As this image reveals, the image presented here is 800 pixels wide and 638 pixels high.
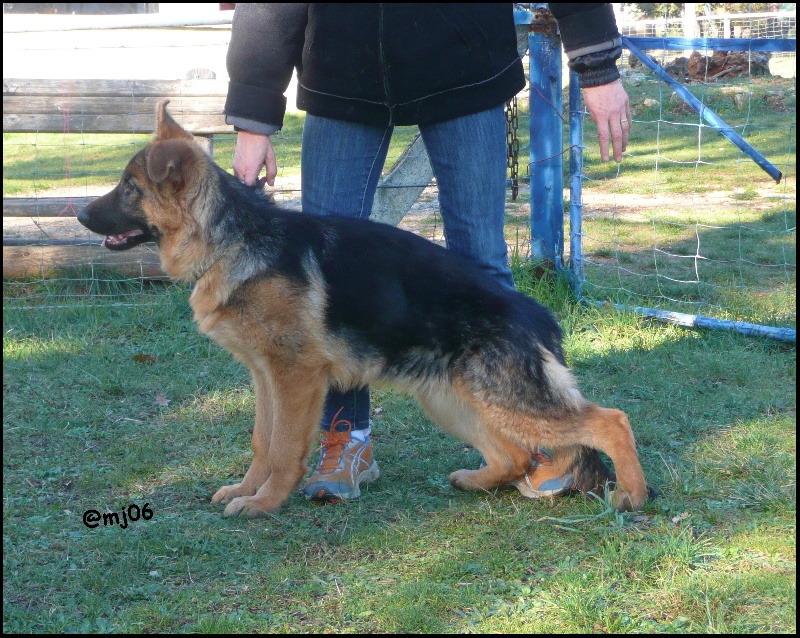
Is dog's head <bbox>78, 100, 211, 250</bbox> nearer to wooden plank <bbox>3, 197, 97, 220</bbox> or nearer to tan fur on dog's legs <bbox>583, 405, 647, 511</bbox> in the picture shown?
tan fur on dog's legs <bbox>583, 405, 647, 511</bbox>

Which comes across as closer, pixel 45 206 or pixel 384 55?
pixel 384 55

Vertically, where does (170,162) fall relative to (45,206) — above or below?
above

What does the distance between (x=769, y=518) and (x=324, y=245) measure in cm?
207

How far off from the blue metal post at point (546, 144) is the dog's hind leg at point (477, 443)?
271 centimetres

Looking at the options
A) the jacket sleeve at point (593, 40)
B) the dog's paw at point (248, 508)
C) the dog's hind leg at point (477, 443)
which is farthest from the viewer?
the dog's hind leg at point (477, 443)

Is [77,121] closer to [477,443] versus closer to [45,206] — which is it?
[45,206]

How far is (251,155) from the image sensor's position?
338cm

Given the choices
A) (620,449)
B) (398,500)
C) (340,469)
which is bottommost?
(398,500)

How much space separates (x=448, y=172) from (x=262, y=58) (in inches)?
34.6

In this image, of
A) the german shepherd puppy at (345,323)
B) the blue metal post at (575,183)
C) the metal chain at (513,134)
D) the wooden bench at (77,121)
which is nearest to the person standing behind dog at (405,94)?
the german shepherd puppy at (345,323)

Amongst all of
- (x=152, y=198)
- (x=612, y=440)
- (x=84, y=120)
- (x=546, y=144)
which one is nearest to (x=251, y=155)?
(x=152, y=198)

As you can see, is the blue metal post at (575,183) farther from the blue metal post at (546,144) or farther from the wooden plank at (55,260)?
the wooden plank at (55,260)

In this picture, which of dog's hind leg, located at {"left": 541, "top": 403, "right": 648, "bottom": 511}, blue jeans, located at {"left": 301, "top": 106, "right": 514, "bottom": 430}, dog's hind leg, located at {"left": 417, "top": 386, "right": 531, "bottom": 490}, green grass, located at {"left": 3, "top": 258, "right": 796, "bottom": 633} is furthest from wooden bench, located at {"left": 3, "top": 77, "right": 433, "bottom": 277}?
dog's hind leg, located at {"left": 541, "top": 403, "right": 648, "bottom": 511}

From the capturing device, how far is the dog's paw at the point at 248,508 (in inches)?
132
